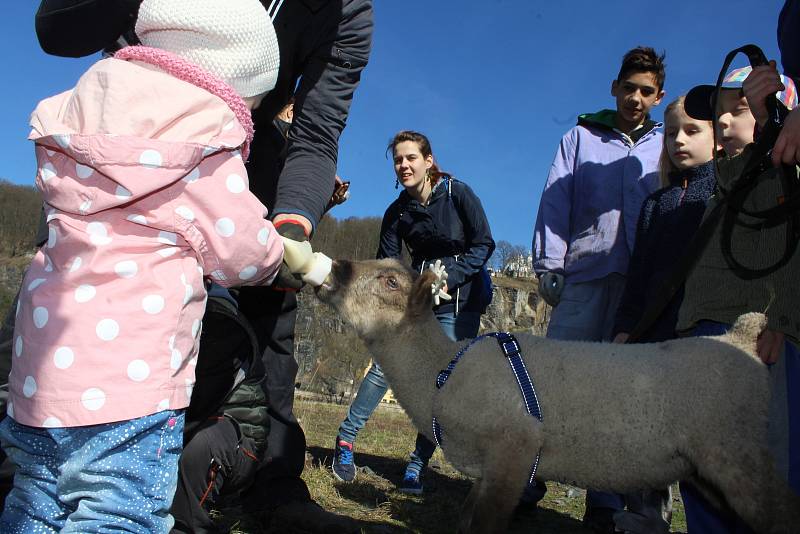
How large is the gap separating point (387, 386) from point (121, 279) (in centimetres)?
423

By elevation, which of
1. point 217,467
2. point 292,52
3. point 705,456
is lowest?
point 217,467

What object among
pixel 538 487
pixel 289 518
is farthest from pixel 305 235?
pixel 538 487

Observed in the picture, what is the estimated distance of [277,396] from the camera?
368cm

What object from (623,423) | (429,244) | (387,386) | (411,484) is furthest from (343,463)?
(623,423)

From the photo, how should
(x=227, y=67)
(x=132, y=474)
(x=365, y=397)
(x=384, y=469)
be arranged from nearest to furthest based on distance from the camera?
(x=132, y=474)
(x=227, y=67)
(x=365, y=397)
(x=384, y=469)

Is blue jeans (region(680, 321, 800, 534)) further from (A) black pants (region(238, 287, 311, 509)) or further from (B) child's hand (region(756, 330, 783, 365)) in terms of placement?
(A) black pants (region(238, 287, 311, 509))

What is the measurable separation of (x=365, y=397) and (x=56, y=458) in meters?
4.17

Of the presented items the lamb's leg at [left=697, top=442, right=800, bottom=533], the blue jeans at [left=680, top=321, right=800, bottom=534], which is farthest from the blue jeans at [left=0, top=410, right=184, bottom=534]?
the blue jeans at [left=680, top=321, right=800, bottom=534]

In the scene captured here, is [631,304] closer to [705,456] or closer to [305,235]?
[705,456]

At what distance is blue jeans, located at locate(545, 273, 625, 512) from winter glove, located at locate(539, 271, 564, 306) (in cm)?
5

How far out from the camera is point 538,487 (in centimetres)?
463

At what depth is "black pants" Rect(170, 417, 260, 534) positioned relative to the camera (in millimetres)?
2557

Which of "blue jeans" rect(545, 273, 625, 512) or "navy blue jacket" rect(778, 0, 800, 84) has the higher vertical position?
"navy blue jacket" rect(778, 0, 800, 84)

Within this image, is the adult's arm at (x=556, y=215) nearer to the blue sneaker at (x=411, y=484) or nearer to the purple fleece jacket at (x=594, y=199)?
the purple fleece jacket at (x=594, y=199)
